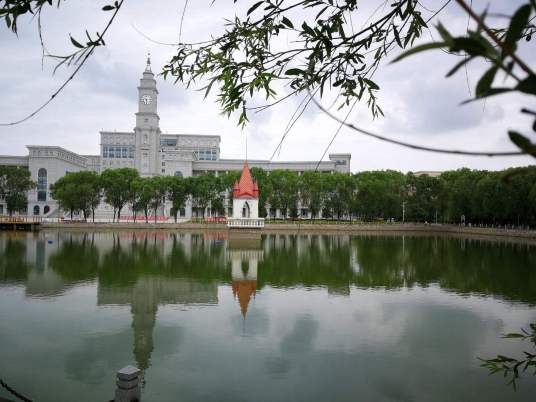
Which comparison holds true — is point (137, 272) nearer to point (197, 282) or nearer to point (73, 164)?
point (197, 282)

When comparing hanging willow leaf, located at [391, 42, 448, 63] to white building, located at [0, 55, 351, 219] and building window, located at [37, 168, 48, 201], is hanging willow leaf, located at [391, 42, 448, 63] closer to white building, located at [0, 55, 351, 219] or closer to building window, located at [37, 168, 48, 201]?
white building, located at [0, 55, 351, 219]

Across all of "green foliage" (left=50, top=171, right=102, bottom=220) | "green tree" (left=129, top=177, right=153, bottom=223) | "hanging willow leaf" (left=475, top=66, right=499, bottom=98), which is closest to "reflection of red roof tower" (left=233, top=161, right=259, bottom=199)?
"green tree" (left=129, top=177, right=153, bottom=223)

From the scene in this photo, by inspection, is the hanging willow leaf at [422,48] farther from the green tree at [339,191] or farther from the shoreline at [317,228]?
the green tree at [339,191]

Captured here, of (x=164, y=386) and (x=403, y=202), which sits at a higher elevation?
(x=403, y=202)

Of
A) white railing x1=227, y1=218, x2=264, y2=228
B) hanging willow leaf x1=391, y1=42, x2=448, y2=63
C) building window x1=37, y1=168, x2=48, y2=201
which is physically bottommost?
white railing x1=227, y1=218, x2=264, y2=228

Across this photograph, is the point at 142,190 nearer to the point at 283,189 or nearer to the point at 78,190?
the point at 78,190

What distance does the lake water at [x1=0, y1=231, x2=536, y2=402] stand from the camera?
543cm

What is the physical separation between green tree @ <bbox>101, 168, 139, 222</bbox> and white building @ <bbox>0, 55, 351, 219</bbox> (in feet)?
38.2

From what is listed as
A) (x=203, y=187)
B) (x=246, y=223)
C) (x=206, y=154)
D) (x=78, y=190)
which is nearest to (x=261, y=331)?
(x=246, y=223)

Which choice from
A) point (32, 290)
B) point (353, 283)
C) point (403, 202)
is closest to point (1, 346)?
point (32, 290)

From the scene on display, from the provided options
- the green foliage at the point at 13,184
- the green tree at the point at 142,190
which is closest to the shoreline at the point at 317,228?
the green tree at the point at 142,190

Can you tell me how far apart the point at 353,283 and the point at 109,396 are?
28.5 feet

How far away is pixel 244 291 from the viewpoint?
11125 mm

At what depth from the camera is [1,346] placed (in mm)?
6609
